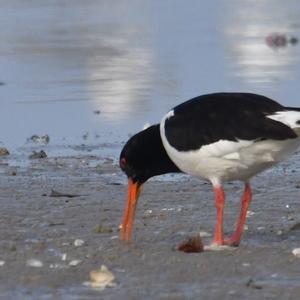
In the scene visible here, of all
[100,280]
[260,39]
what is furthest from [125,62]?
[100,280]

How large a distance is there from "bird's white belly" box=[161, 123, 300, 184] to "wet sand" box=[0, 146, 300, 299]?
0.40 metres

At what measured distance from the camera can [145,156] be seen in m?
7.19

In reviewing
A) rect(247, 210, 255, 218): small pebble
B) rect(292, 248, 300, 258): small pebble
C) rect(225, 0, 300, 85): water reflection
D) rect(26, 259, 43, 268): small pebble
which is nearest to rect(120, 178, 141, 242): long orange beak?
rect(26, 259, 43, 268): small pebble

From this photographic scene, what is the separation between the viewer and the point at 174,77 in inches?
530

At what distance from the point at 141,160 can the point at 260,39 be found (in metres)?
9.95

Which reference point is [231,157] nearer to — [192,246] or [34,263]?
[192,246]

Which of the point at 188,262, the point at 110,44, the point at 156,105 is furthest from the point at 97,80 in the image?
the point at 188,262

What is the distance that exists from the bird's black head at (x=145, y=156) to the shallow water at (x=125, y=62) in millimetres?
2970

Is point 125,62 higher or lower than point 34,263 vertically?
lower

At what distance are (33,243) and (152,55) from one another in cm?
863

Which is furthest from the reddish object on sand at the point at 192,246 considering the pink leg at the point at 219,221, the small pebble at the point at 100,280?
the small pebble at the point at 100,280

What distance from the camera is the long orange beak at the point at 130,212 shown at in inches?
274

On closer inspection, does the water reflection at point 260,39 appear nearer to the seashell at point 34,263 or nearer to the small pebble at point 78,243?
the small pebble at point 78,243

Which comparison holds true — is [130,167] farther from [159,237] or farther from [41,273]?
[41,273]
